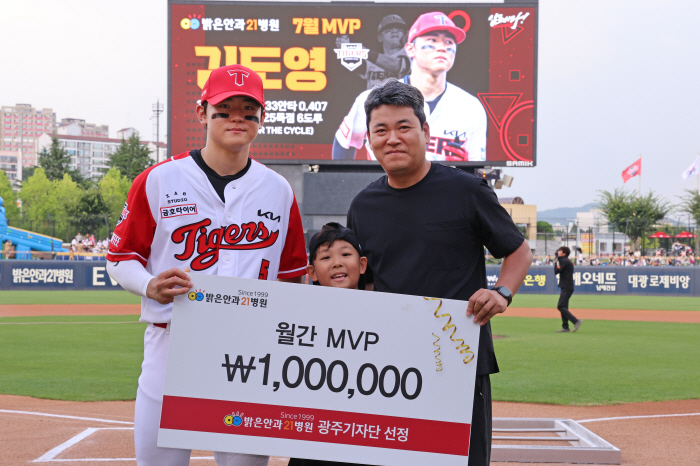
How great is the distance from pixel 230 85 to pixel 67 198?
53.2m

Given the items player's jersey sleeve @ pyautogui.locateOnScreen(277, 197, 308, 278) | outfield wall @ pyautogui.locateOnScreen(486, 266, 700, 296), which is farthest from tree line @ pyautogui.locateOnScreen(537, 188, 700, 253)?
player's jersey sleeve @ pyautogui.locateOnScreen(277, 197, 308, 278)

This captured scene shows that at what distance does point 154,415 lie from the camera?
2.50 metres

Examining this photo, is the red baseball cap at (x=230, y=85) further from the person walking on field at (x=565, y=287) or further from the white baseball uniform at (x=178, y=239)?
the person walking on field at (x=565, y=287)

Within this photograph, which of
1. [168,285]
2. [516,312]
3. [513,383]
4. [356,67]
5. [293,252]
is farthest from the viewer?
[356,67]

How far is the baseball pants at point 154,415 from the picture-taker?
2492 millimetres

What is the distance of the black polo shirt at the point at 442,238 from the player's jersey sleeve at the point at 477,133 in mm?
18493

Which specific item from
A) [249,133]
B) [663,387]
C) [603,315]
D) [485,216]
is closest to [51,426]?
[249,133]

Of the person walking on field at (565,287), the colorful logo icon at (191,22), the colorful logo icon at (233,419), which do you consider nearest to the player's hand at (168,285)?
the colorful logo icon at (233,419)

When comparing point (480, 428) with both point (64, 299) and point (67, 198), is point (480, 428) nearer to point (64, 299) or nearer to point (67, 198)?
point (64, 299)

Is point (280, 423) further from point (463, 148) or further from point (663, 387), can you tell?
point (463, 148)

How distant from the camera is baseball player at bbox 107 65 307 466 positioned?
8.30 feet

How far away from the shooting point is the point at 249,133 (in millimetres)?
2652

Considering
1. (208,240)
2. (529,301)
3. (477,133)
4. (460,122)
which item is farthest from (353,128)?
(208,240)

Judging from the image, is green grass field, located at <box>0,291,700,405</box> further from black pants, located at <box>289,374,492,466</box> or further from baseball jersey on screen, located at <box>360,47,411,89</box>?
baseball jersey on screen, located at <box>360,47,411,89</box>
